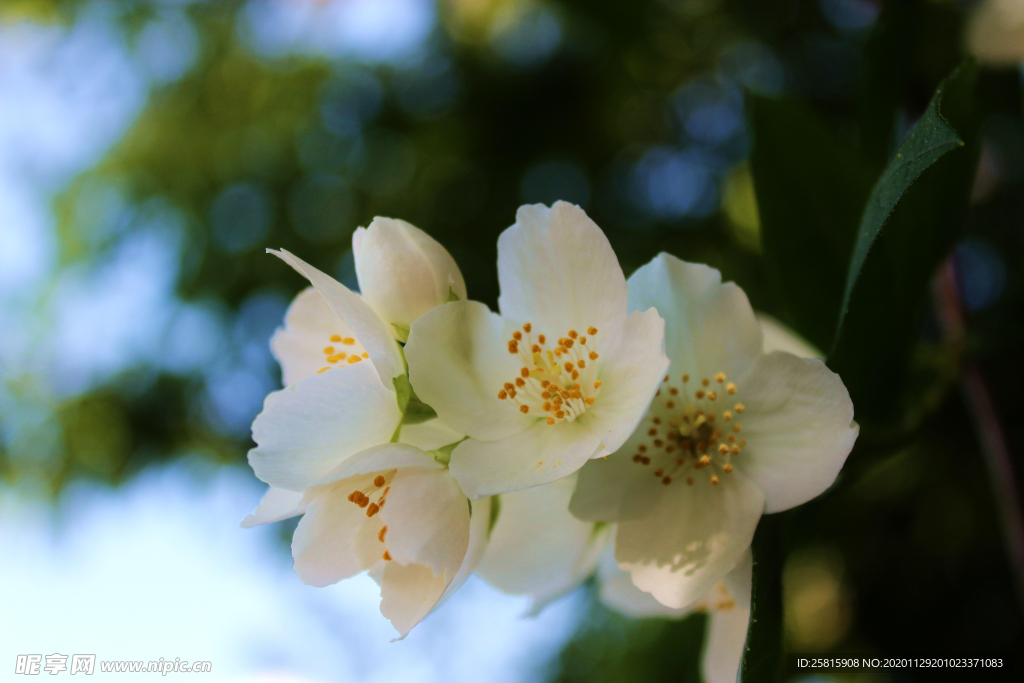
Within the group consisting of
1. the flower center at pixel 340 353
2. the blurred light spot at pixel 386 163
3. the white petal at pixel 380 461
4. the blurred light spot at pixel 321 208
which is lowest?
the blurred light spot at pixel 321 208

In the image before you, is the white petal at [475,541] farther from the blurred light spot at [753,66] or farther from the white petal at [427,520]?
the blurred light spot at [753,66]

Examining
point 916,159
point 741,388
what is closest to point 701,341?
point 741,388

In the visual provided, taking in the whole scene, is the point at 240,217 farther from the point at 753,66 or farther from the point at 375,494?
the point at 375,494

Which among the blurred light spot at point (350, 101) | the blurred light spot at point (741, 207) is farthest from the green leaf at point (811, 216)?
the blurred light spot at point (350, 101)

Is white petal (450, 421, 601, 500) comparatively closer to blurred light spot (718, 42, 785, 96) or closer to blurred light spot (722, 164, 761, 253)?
blurred light spot (722, 164, 761, 253)

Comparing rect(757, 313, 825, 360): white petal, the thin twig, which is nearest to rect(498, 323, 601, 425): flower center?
rect(757, 313, 825, 360): white petal
